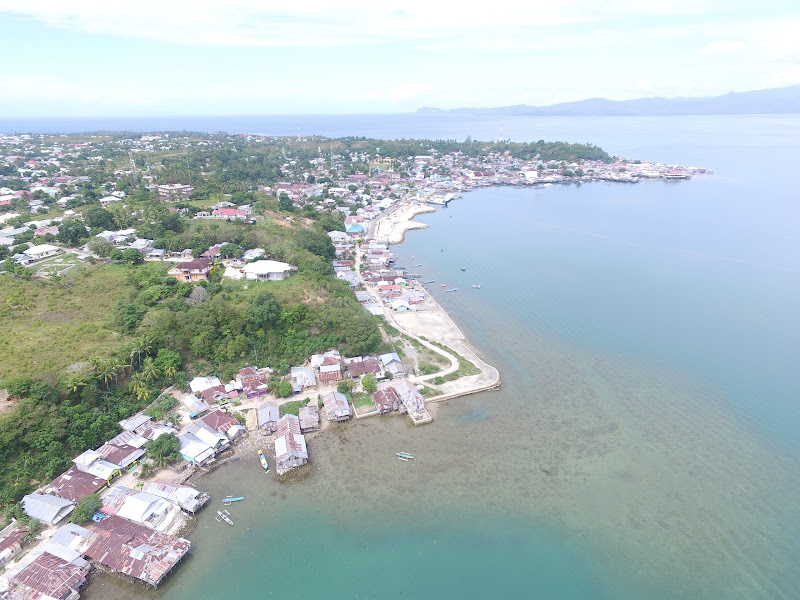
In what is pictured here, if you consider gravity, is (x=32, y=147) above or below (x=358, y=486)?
above

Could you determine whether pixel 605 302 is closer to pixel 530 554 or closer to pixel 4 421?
pixel 530 554

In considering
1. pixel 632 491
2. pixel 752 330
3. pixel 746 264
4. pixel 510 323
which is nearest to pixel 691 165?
pixel 746 264

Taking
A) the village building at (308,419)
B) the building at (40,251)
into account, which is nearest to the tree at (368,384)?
the village building at (308,419)

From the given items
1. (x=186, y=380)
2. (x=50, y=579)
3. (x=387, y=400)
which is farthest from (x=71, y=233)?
(x=387, y=400)

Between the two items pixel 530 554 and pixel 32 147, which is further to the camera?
pixel 32 147

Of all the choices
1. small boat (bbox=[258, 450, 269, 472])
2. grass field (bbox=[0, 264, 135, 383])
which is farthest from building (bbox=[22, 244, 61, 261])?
small boat (bbox=[258, 450, 269, 472])

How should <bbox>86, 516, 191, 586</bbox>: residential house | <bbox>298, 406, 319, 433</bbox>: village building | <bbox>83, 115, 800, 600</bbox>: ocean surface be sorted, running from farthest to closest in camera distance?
<bbox>298, 406, 319, 433</bbox>: village building
<bbox>83, 115, 800, 600</bbox>: ocean surface
<bbox>86, 516, 191, 586</bbox>: residential house

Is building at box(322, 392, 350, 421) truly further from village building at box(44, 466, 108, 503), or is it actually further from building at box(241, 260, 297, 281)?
building at box(241, 260, 297, 281)
